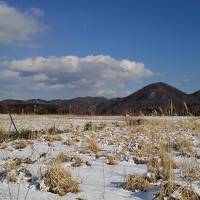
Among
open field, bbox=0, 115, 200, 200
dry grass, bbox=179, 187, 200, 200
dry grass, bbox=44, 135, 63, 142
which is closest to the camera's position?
dry grass, bbox=179, 187, 200, 200

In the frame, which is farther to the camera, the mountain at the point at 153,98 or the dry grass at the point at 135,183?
the mountain at the point at 153,98

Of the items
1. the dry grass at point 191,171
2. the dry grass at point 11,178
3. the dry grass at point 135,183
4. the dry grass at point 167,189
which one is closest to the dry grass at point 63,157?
the dry grass at point 11,178

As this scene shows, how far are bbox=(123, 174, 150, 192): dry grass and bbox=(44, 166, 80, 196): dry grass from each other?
77cm

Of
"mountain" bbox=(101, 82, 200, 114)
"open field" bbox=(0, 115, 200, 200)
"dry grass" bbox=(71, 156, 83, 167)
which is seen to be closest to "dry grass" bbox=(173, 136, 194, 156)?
"open field" bbox=(0, 115, 200, 200)

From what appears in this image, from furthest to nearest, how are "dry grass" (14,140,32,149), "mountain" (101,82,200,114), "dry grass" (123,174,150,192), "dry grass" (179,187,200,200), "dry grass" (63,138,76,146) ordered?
"mountain" (101,82,200,114) < "dry grass" (63,138,76,146) < "dry grass" (14,140,32,149) < "dry grass" (123,174,150,192) < "dry grass" (179,187,200,200)

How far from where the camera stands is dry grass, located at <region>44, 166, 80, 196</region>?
699cm

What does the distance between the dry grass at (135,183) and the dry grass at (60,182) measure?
2.53 feet

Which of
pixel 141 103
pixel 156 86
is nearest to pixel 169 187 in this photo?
pixel 141 103

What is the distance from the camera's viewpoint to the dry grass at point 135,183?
23.7 feet

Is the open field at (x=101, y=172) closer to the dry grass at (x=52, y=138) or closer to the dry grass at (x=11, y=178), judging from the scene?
the dry grass at (x=11, y=178)

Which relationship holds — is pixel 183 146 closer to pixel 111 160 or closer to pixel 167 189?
pixel 111 160

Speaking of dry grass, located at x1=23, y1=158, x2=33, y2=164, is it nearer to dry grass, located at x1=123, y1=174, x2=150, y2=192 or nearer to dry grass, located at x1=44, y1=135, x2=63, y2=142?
dry grass, located at x1=123, y1=174, x2=150, y2=192

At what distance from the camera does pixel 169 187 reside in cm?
665

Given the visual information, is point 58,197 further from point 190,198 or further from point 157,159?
point 157,159
